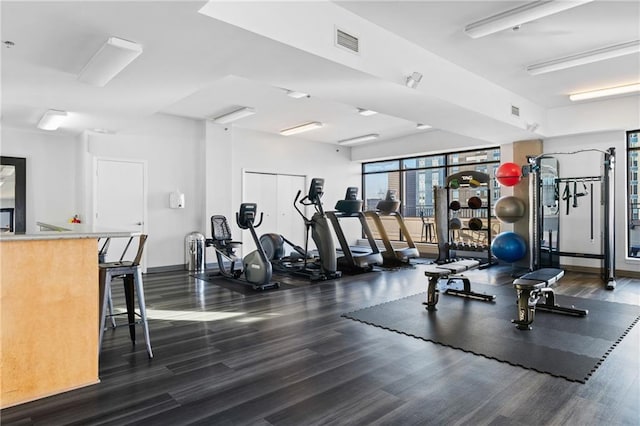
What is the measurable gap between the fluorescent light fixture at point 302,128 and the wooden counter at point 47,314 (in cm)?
620

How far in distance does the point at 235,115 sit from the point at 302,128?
1871 mm

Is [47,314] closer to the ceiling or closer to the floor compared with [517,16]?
closer to the floor

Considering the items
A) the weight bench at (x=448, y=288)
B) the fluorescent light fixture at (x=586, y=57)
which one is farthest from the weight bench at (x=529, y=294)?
the fluorescent light fixture at (x=586, y=57)

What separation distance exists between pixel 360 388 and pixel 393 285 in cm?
374

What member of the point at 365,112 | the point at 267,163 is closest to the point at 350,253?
the point at 365,112

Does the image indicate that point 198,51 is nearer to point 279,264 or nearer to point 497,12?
point 497,12

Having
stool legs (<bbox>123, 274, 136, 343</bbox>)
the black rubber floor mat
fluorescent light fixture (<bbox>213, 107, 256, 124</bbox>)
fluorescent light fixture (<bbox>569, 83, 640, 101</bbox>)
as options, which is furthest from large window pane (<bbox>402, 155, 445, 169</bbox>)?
stool legs (<bbox>123, 274, 136, 343</bbox>)

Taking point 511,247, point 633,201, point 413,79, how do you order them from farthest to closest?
point 511,247 < point 633,201 < point 413,79

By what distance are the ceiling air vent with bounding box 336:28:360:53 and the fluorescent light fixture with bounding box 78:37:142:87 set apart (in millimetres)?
1831

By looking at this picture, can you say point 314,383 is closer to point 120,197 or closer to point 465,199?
point 120,197

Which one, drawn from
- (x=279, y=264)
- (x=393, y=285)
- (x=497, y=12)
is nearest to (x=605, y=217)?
(x=393, y=285)

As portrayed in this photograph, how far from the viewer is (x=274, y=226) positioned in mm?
9867

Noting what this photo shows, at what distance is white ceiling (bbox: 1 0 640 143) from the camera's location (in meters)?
3.04

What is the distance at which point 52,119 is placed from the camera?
5.80 m
